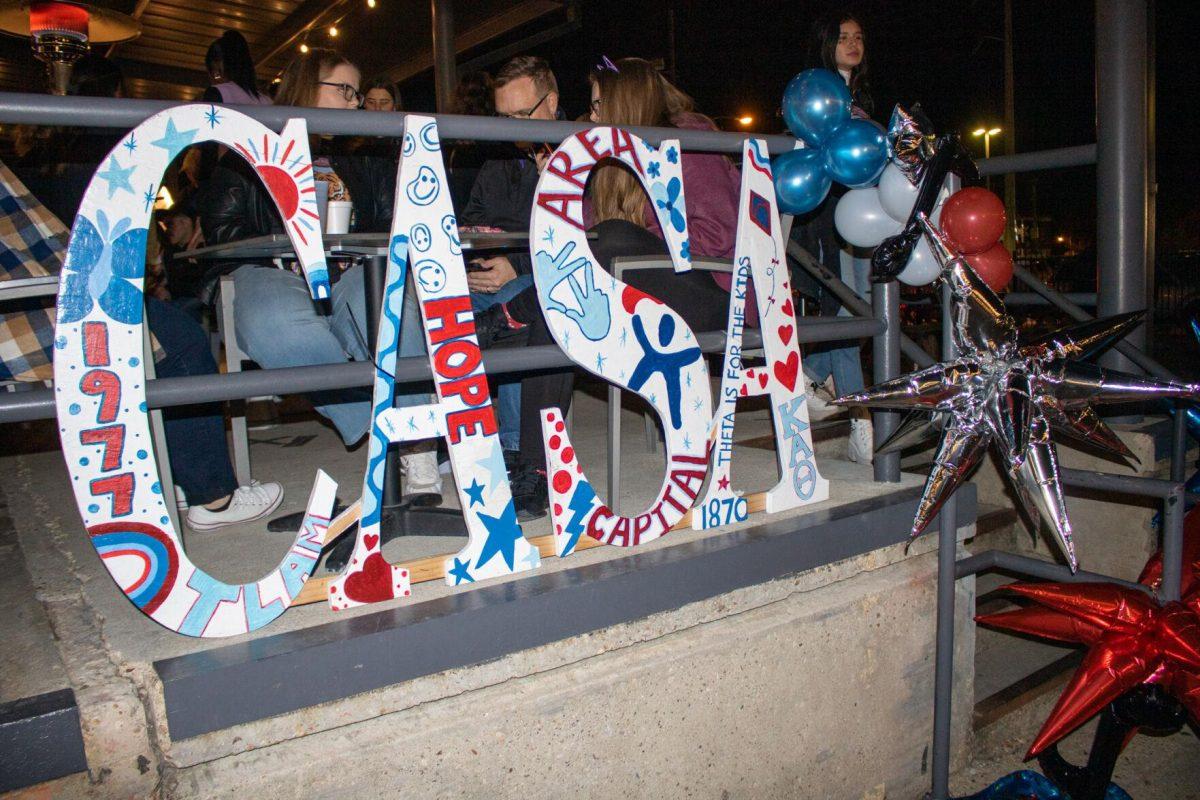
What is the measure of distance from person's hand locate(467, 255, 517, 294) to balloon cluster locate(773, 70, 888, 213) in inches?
35.2

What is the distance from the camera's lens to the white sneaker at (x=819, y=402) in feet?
11.4

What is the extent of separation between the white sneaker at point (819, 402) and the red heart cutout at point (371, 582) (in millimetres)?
2275

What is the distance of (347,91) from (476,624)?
5.50 feet

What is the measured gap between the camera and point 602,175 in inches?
95.9

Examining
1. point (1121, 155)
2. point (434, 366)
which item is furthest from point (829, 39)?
point (434, 366)

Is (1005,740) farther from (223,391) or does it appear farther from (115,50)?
(115,50)

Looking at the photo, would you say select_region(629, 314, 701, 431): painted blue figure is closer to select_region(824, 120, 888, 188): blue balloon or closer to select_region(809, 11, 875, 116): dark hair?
select_region(824, 120, 888, 188): blue balloon

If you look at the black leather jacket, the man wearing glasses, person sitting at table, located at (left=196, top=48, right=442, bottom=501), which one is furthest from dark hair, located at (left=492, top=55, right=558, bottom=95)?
the black leather jacket

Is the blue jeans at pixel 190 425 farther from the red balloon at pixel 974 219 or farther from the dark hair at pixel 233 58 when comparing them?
the red balloon at pixel 974 219

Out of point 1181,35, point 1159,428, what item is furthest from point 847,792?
point 1181,35

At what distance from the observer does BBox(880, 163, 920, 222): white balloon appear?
6.60ft

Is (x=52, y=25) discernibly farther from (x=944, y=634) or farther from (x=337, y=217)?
(x=944, y=634)

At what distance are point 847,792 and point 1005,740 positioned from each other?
0.73m

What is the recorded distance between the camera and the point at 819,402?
3623 mm
